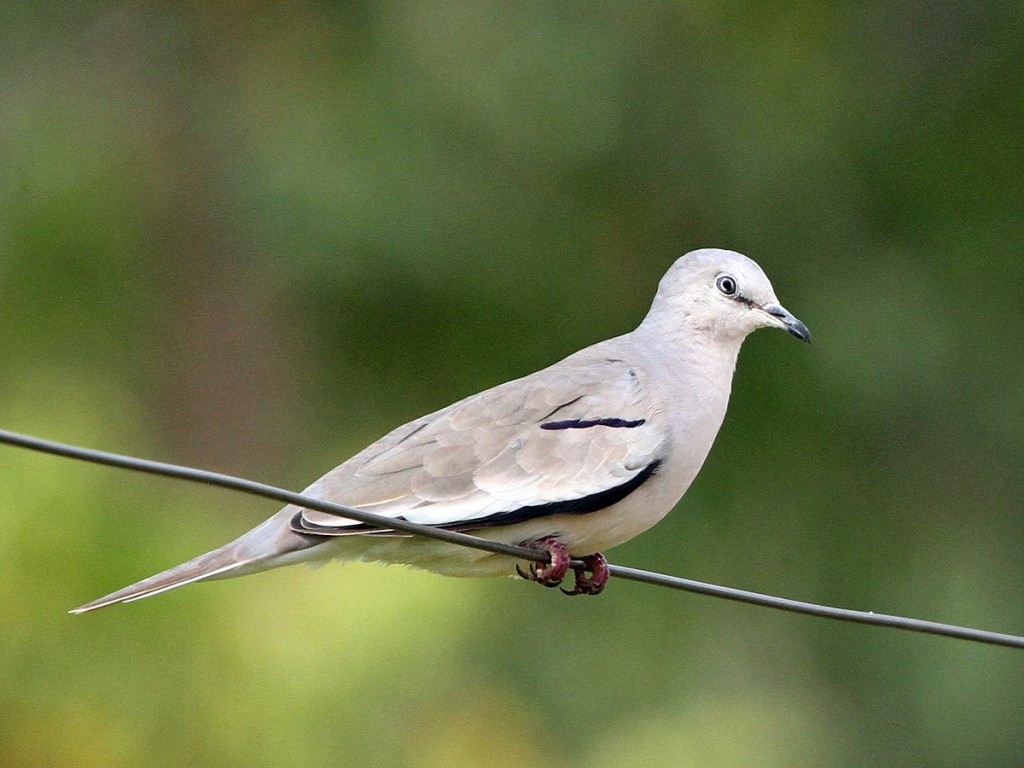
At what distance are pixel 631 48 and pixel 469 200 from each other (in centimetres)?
137

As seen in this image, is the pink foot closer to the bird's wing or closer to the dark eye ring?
the bird's wing

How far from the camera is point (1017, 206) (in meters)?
11.1

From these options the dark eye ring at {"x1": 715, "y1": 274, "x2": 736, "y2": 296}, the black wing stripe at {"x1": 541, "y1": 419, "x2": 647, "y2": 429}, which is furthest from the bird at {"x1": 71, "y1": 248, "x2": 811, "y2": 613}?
the dark eye ring at {"x1": 715, "y1": 274, "x2": 736, "y2": 296}

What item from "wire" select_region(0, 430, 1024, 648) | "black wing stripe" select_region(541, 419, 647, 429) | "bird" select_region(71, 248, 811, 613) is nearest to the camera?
"wire" select_region(0, 430, 1024, 648)

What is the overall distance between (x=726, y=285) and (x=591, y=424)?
0.80 m

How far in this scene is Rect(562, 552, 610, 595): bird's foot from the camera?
5027 mm

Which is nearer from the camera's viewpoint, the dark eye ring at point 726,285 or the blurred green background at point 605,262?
the dark eye ring at point 726,285

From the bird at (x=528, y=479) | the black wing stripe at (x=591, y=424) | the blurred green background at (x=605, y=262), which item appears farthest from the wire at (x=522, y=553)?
the blurred green background at (x=605, y=262)

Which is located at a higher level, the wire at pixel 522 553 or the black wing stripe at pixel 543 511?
the black wing stripe at pixel 543 511

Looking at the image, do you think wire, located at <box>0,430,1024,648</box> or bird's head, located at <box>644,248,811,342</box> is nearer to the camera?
wire, located at <box>0,430,1024,648</box>

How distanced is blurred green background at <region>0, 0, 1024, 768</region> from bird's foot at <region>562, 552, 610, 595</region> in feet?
12.4

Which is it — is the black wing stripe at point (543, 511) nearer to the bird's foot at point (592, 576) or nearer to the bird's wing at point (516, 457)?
the bird's wing at point (516, 457)

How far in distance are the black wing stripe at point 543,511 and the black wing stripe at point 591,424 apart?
14cm

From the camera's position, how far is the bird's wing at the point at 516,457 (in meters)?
4.83
